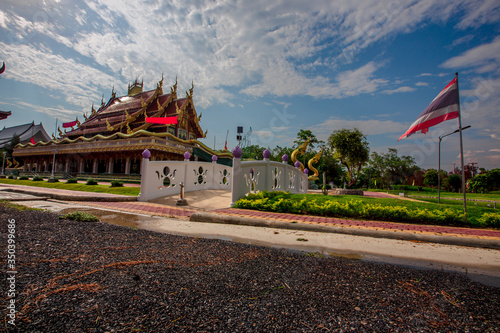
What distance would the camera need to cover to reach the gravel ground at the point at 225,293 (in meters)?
1.47

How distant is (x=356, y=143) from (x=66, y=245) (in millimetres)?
29385

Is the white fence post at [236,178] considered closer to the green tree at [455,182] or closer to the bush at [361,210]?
the bush at [361,210]

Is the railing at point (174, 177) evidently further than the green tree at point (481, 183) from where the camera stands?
No

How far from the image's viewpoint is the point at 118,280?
1960 mm

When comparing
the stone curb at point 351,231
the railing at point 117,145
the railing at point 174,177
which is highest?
the railing at point 117,145

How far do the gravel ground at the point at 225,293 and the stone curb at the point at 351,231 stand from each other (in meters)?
1.81

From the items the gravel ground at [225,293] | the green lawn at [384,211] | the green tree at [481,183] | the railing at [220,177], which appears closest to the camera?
the gravel ground at [225,293]

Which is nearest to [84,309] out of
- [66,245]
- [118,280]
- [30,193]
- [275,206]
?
[118,280]

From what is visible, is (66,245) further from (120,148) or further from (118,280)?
(120,148)

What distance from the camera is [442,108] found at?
21.2ft

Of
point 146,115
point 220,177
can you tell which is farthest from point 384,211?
point 146,115

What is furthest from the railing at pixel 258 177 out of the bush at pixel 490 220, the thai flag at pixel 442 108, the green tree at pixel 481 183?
the green tree at pixel 481 183

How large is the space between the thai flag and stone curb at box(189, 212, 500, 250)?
3744mm

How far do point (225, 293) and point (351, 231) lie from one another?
3385mm
